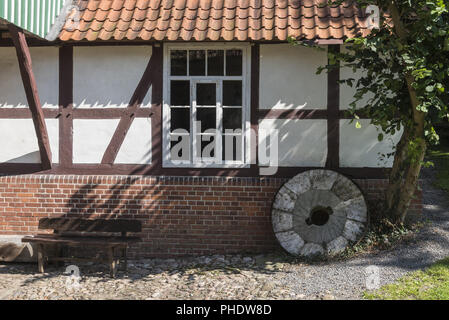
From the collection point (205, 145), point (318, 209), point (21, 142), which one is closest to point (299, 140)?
point (318, 209)

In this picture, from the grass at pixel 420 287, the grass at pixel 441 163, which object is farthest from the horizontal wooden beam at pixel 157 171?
the grass at pixel 441 163

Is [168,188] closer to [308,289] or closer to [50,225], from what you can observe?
[50,225]

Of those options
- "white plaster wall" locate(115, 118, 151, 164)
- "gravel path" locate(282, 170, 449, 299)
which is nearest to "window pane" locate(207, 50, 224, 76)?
"white plaster wall" locate(115, 118, 151, 164)

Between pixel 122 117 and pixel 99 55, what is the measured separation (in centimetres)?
99

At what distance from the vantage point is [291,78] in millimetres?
6852

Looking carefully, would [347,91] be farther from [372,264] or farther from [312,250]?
[372,264]

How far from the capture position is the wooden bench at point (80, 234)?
6.37 metres

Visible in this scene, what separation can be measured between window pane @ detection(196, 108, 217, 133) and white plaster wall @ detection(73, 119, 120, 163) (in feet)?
3.97

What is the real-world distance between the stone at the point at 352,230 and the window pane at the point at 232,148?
5.79 ft

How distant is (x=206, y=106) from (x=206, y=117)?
166 millimetres

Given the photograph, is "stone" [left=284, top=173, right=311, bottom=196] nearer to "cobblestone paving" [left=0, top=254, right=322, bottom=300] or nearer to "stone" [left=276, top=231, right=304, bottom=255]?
"stone" [left=276, top=231, right=304, bottom=255]

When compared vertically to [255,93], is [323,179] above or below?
below

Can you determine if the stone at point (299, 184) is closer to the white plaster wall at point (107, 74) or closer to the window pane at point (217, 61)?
the window pane at point (217, 61)

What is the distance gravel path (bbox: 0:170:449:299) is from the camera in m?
5.40
